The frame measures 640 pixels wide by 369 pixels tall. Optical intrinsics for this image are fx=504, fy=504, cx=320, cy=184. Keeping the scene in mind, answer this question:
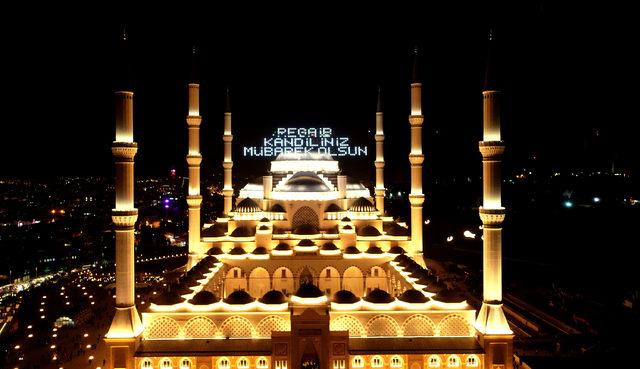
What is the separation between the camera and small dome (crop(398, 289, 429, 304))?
15.5 m

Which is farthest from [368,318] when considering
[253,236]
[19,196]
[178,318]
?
[19,196]

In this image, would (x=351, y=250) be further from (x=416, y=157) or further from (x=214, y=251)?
(x=214, y=251)

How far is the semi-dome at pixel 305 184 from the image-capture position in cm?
2584

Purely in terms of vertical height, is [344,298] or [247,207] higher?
[247,207]

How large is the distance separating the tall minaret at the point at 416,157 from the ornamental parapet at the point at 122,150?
1359 centimetres

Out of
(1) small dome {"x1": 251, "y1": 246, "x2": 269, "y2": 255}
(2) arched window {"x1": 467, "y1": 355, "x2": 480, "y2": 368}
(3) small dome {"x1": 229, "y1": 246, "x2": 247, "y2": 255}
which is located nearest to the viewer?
(2) arched window {"x1": 467, "y1": 355, "x2": 480, "y2": 368}

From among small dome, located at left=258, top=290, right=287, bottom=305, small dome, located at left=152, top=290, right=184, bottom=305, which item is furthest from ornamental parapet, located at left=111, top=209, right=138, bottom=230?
small dome, located at left=258, top=290, right=287, bottom=305

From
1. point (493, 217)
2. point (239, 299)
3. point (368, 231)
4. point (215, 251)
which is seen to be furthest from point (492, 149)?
point (215, 251)

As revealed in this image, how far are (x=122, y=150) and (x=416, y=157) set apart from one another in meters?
14.1

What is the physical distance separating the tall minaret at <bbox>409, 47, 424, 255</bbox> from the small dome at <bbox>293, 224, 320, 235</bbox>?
15.6 feet

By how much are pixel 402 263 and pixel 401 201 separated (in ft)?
138

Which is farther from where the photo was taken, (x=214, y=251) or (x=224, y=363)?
(x=214, y=251)

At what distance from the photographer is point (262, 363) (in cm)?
1417

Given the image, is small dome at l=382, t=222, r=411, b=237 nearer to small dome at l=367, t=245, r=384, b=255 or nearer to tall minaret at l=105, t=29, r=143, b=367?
small dome at l=367, t=245, r=384, b=255
